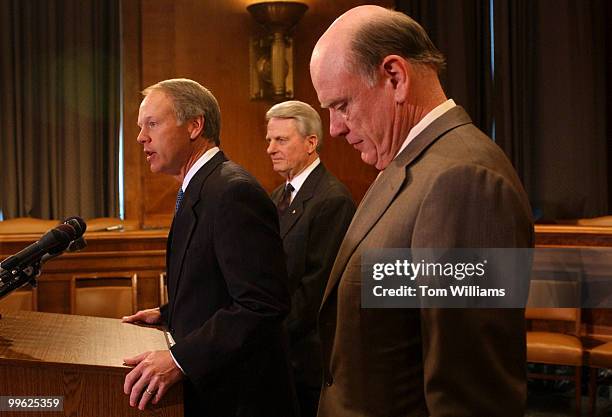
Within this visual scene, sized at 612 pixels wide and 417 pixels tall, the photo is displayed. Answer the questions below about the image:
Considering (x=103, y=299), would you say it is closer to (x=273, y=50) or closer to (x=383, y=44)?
(x=273, y=50)

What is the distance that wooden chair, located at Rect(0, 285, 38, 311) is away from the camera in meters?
3.89

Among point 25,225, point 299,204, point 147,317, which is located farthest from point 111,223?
point 147,317

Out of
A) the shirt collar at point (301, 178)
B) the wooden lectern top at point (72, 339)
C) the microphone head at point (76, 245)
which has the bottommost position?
the wooden lectern top at point (72, 339)

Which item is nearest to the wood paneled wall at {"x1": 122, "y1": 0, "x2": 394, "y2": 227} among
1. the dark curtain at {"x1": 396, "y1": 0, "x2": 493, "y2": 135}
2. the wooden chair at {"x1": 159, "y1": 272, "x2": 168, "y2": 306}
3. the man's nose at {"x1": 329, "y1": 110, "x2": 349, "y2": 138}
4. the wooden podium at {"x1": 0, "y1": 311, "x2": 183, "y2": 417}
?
the dark curtain at {"x1": 396, "y1": 0, "x2": 493, "y2": 135}

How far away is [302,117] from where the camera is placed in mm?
3416

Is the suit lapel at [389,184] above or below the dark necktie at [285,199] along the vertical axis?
above

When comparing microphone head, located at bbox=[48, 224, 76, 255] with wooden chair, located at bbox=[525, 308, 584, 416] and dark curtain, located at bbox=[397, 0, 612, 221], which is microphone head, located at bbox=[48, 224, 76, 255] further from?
dark curtain, located at bbox=[397, 0, 612, 221]

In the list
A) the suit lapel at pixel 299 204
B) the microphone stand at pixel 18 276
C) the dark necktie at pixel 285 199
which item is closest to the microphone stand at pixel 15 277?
the microphone stand at pixel 18 276

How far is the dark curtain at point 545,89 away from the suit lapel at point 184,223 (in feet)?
13.1

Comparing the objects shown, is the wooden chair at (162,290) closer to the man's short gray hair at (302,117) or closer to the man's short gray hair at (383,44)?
the man's short gray hair at (302,117)

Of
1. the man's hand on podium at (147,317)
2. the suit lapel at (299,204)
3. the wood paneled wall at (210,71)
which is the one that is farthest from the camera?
the wood paneled wall at (210,71)

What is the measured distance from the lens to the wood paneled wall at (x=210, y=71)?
588cm

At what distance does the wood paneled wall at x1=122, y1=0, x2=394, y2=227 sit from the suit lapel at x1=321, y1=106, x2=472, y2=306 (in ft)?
15.2

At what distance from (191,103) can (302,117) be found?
1.35m
